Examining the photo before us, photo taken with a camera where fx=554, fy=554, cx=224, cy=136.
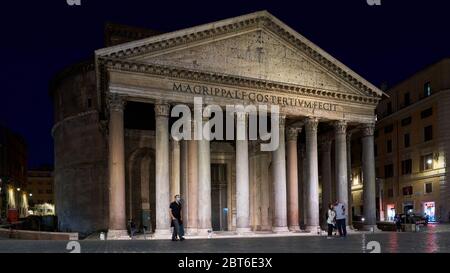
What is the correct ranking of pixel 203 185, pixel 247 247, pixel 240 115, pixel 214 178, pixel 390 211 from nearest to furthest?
1. pixel 247 247
2. pixel 203 185
3. pixel 240 115
4. pixel 214 178
5. pixel 390 211

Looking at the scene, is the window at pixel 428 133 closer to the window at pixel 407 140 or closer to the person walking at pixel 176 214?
the window at pixel 407 140

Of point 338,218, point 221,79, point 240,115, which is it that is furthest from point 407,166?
point 338,218

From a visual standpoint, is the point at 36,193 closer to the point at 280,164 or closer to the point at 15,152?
the point at 15,152

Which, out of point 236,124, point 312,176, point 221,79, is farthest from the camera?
point 312,176

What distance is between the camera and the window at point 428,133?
44.8 meters

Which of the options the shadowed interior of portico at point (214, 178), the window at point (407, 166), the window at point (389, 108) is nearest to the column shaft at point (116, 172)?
the shadowed interior of portico at point (214, 178)

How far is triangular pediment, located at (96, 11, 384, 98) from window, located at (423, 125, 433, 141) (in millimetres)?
13162

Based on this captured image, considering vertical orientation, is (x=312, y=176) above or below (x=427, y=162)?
below

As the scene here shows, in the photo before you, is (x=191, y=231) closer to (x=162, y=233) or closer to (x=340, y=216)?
(x=162, y=233)

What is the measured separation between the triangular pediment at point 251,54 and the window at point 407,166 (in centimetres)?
1657

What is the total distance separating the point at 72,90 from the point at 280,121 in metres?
22.1

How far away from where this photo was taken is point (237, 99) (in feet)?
96.8

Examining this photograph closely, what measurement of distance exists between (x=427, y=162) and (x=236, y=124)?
22.4 m

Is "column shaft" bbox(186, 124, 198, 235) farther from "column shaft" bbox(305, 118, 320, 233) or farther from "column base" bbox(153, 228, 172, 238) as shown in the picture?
"column shaft" bbox(305, 118, 320, 233)
